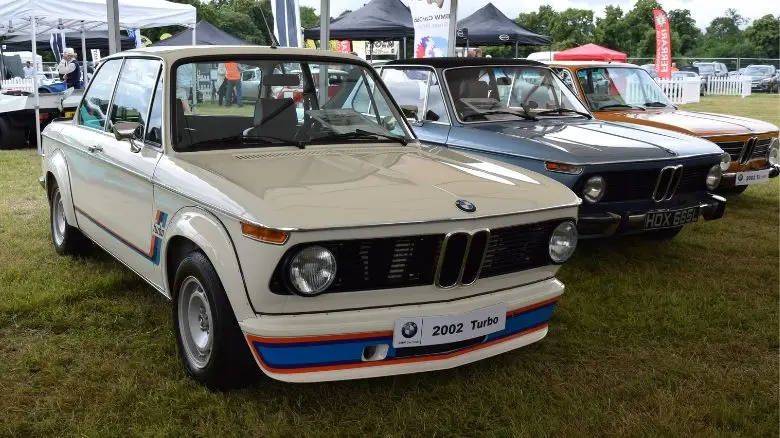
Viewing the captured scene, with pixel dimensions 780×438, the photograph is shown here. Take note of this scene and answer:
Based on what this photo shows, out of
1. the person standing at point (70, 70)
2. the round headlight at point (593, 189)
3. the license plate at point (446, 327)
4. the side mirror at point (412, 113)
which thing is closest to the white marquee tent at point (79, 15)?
the person standing at point (70, 70)

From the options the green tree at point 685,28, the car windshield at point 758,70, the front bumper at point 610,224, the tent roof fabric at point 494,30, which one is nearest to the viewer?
the front bumper at point 610,224

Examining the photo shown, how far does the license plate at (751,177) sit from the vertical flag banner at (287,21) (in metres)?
5.10

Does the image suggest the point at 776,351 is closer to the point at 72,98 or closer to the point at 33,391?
the point at 33,391

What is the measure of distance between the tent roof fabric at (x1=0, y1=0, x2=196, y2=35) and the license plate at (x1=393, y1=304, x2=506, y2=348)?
11012mm

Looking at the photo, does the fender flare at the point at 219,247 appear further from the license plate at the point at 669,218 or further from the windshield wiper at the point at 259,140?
the license plate at the point at 669,218

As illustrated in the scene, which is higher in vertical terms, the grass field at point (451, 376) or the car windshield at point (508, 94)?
the car windshield at point (508, 94)

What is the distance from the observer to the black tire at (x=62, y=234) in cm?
550

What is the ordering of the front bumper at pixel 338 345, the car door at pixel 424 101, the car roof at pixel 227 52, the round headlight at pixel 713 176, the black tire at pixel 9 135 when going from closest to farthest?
the front bumper at pixel 338 345 < the car roof at pixel 227 52 < the round headlight at pixel 713 176 < the car door at pixel 424 101 < the black tire at pixel 9 135

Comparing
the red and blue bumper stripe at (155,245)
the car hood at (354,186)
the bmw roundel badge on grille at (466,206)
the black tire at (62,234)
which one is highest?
the car hood at (354,186)

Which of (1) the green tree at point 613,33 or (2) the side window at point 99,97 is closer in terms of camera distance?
(2) the side window at point 99,97

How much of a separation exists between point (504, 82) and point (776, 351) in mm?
3433

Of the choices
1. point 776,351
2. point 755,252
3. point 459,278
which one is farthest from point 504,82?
point 459,278

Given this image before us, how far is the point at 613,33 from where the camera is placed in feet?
214

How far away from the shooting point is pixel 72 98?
472 inches
